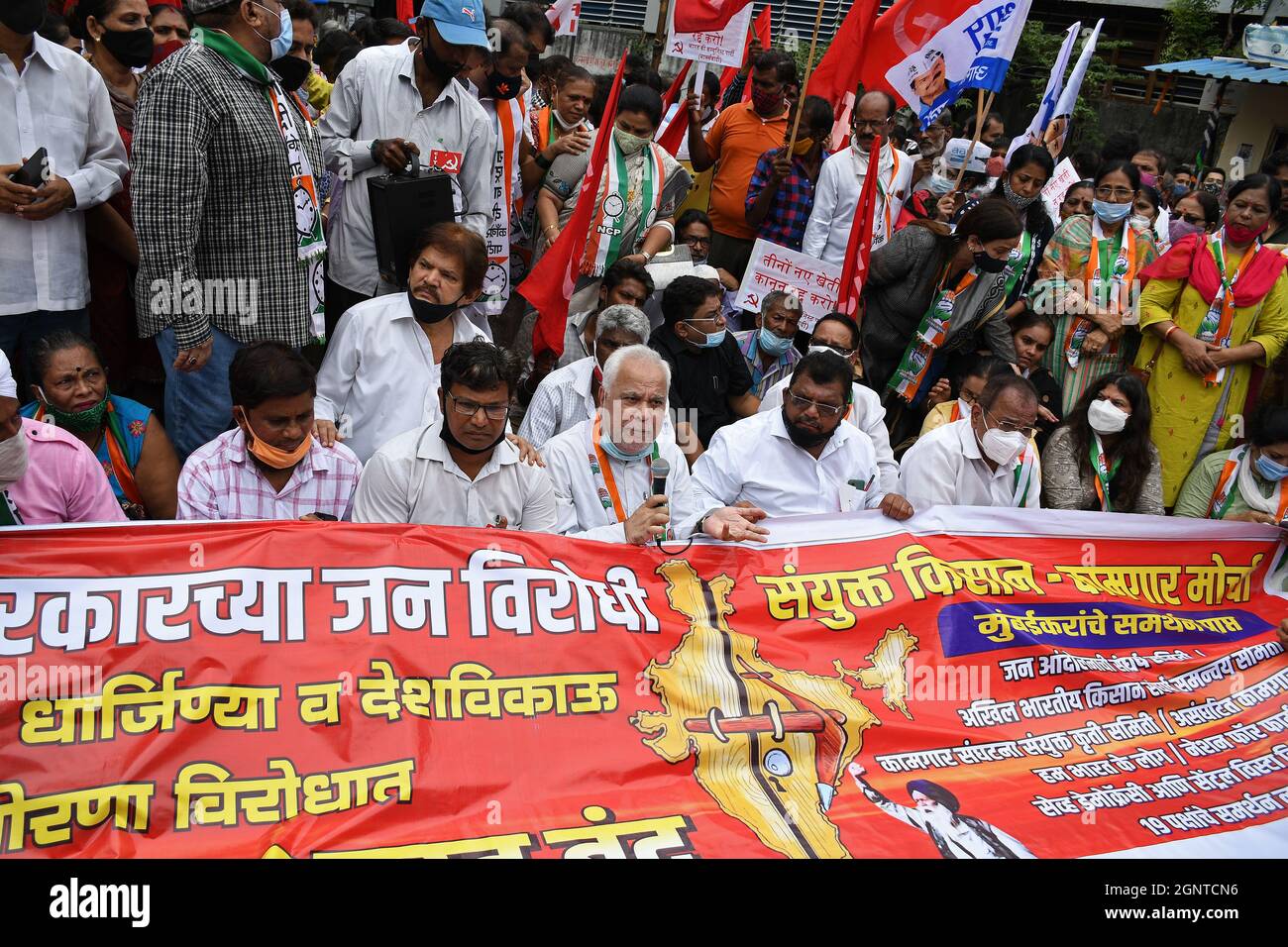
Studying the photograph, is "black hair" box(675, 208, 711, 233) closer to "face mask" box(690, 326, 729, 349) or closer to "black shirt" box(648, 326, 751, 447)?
"black shirt" box(648, 326, 751, 447)

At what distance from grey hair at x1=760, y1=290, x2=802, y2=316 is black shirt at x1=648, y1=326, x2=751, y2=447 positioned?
1.23 feet

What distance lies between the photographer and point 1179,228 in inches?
424

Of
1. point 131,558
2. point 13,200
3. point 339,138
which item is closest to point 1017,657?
point 131,558

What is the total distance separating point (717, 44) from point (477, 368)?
445 centimetres

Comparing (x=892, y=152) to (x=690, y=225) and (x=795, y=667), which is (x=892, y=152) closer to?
(x=690, y=225)

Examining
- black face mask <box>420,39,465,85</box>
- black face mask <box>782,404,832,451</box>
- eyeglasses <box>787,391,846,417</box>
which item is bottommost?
black face mask <box>782,404,832,451</box>

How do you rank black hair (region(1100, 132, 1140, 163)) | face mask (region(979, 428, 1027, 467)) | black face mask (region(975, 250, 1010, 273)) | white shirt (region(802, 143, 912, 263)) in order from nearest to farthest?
face mask (region(979, 428, 1027, 467)), black face mask (region(975, 250, 1010, 273)), white shirt (region(802, 143, 912, 263)), black hair (region(1100, 132, 1140, 163))

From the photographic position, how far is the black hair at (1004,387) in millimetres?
5480

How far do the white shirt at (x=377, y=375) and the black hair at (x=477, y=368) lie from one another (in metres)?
0.62

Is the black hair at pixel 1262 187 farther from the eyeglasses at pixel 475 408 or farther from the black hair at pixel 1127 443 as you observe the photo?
the eyeglasses at pixel 475 408

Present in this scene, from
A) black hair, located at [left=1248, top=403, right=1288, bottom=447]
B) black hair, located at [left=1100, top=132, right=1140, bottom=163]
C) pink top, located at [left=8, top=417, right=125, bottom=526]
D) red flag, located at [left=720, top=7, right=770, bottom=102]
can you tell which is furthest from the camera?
black hair, located at [left=1100, top=132, right=1140, bottom=163]

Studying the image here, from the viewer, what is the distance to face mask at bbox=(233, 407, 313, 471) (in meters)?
4.16

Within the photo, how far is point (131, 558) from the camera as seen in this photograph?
11.9ft

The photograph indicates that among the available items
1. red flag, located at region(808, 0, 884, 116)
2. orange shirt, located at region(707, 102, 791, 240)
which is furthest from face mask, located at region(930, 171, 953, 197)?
orange shirt, located at region(707, 102, 791, 240)
